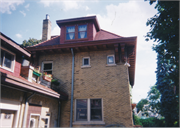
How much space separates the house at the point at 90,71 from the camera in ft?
37.5

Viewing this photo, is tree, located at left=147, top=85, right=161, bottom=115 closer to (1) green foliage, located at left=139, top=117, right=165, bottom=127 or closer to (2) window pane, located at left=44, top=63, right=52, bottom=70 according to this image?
(1) green foliage, located at left=139, top=117, right=165, bottom=127

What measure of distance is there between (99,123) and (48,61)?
619 centimetres

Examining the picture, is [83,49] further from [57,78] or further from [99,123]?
[99,123]

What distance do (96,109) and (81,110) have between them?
1052 millimetres

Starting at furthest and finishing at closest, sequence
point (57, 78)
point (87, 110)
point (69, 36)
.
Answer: point (69, 36)
point (57, 78)
point (87, 110)

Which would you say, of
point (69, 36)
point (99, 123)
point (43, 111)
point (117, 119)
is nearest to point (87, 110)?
point (99, 123)

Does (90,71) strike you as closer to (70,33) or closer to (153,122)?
(70,33)

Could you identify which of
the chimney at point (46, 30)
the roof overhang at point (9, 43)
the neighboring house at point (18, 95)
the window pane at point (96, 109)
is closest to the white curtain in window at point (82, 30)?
the chimney at point (46, 30)

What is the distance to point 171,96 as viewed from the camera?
19984mm

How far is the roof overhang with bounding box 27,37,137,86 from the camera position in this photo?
12.1 meters

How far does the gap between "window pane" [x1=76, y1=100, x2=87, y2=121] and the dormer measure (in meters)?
Answer: 4.90

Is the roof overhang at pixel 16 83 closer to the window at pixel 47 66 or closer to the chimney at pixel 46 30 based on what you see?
the window at pixel 47 66

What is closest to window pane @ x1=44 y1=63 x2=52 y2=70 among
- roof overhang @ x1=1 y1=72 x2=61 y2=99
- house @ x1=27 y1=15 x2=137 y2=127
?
house @ x1=27 y1=15 x2=137 y2=127

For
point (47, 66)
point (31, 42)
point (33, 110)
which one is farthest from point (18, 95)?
point (31, 42)
